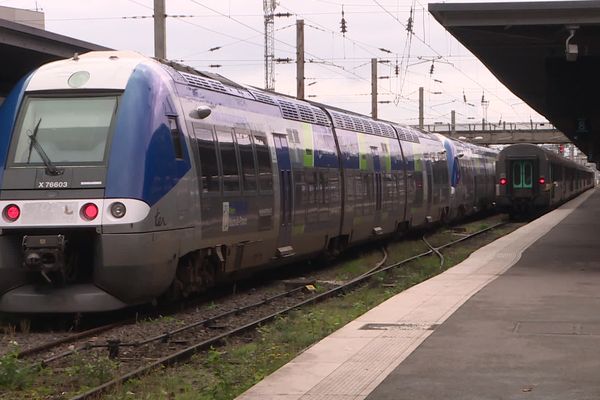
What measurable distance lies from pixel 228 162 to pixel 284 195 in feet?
6.92

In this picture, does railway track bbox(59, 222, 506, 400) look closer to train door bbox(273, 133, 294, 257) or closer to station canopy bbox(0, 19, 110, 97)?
train door bbox(273, 133, 294, 257)

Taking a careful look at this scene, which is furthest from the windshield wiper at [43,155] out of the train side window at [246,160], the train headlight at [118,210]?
the train side window at [246,160]

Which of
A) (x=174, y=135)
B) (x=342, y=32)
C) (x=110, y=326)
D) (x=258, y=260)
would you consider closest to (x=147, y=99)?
(x=174, y=135)

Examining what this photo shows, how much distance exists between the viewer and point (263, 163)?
12906 millimetres

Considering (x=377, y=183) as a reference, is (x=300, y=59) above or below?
above

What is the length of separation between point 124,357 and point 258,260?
4839mm

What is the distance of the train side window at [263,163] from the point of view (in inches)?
502

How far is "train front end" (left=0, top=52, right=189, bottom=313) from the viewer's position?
9500 millimetres

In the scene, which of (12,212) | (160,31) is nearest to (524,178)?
(160,31)

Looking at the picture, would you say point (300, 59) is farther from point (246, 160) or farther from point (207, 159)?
point (207, 159)

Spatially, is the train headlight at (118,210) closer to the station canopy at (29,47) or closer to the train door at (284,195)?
the train door at (284,195)

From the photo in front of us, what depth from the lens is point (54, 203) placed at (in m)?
9.59

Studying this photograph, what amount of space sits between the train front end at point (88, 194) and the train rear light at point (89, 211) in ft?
0.04

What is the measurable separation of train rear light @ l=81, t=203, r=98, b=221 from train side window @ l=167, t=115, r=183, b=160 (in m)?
1.27
